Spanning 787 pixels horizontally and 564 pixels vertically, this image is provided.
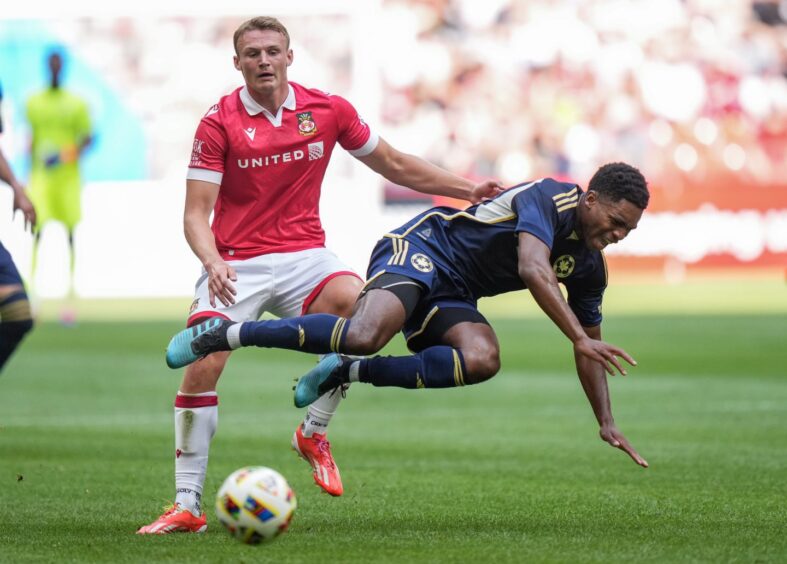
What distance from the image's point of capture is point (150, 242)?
25031 mm

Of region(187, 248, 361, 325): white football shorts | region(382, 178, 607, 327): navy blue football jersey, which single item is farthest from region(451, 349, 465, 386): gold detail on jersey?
region(187, 248, 361, 325): white football shorts

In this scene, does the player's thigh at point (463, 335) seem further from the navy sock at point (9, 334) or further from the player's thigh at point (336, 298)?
the navy sock at point (9, 334)

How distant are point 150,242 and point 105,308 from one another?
205 centimetres

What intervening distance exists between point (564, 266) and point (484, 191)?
69 cm

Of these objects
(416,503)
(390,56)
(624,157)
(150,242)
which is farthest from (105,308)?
A: (416,503)

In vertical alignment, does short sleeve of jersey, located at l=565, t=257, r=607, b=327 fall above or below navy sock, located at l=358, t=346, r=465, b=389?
above

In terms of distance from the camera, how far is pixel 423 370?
21.2ft

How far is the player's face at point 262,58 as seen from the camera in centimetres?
679

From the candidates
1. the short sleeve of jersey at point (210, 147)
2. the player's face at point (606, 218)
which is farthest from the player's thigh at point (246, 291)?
the player's face at point (606, 218)

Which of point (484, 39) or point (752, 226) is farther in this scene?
point (484, 39)

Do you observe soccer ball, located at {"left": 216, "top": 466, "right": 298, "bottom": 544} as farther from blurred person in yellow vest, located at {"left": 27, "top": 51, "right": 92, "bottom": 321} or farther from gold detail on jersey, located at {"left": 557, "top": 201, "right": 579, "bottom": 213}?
blurred person in yellow vest, located at {"left": 27, "top": 51, "right": 92, "bottom": 321}

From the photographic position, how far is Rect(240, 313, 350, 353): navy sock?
6422 mm

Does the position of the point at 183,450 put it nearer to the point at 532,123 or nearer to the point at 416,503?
the point at 416,503

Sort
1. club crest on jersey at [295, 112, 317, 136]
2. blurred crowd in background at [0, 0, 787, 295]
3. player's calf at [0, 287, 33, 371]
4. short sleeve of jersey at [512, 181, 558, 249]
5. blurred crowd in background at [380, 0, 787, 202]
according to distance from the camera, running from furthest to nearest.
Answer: blurred crowd in background at [380, 0, 787, 202] < blurred crowd in background at [0, 0, 787, 295] < player's calf at [0, 287, 33, 371] < club crest on jersey at [295, 112, 317, 136] < short sleeve of jersey at [512, 181, 558, 249]
